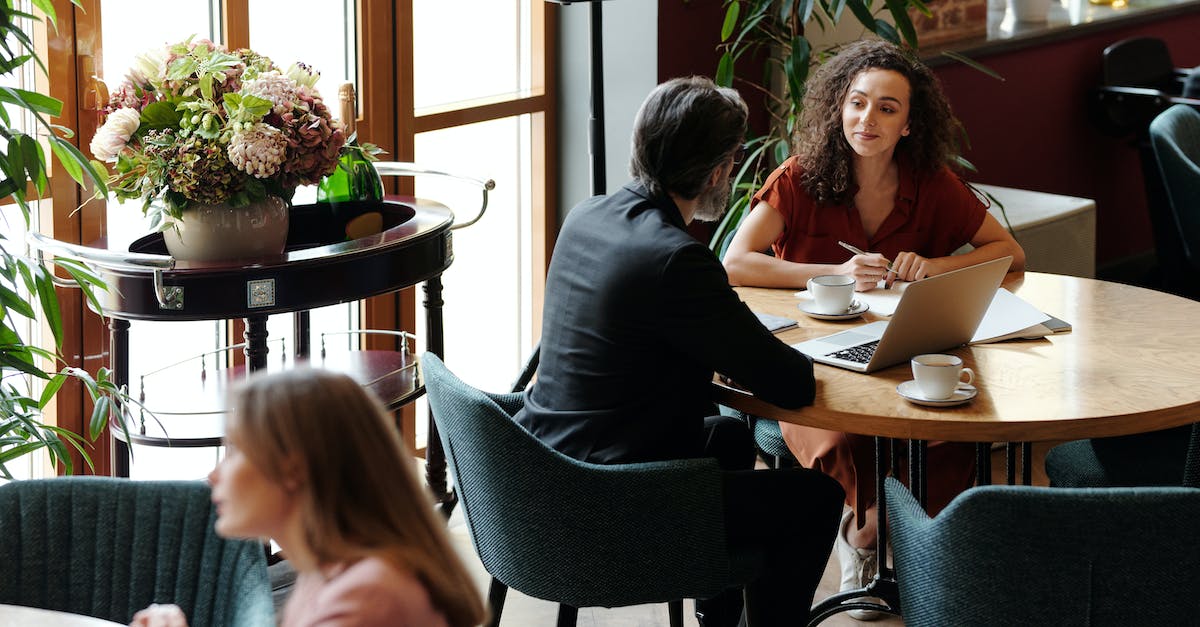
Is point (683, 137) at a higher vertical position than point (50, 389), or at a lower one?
higher

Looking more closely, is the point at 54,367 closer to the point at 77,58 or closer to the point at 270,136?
the point at 77,58

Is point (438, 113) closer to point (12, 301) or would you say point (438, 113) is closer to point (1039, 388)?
point (12, 301)

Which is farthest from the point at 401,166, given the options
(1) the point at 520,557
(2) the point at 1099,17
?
(2) the point at 1099,17

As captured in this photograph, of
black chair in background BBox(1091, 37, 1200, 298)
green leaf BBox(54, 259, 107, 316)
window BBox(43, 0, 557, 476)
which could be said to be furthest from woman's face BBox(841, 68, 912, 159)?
black chair in background BBox(1091, 37, 1200, 298)

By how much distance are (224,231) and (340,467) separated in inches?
54.7

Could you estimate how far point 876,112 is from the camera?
310 centimetres

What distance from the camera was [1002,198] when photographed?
4.33 m

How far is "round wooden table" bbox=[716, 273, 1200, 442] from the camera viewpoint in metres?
2.16

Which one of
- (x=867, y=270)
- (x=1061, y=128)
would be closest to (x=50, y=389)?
(x=867, y=270)

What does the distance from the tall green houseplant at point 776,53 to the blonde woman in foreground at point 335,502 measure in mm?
2288

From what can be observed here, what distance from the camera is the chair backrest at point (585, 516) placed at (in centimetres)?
216

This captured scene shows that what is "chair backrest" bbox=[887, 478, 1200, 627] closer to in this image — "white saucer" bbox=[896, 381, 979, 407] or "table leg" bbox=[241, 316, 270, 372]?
"white saucer" bbox=[896, 381, 979, 407]

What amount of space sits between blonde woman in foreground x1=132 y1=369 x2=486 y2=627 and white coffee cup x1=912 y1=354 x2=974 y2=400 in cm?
112

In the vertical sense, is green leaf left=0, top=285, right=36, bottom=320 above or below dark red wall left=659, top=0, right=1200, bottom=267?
below
